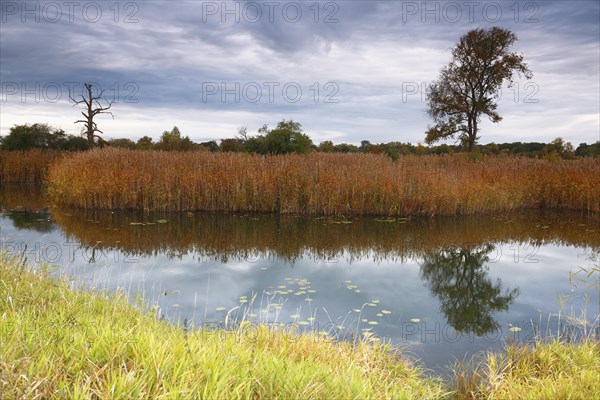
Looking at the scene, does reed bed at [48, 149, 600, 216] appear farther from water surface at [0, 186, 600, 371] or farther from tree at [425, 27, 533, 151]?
tree at [425, 27, 533, 151]

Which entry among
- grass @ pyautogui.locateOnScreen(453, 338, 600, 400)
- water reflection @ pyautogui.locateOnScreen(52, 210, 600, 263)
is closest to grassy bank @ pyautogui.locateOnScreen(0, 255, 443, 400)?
grass @ pyautogui.locateOnScreen(453, 338, 600, 400)

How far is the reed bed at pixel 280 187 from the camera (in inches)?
545

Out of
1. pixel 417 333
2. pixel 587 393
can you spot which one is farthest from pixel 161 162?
pixel 587 393

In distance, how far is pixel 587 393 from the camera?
3.36m

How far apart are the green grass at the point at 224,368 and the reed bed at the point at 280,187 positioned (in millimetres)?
9425

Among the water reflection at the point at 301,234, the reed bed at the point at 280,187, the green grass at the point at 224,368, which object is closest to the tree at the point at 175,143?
the reed bed at the point at 280,187

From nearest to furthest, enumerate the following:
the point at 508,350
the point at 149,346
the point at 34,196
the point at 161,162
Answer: the point at 149,346, the point at 508,350, the point at 161,162, the point at 34,196

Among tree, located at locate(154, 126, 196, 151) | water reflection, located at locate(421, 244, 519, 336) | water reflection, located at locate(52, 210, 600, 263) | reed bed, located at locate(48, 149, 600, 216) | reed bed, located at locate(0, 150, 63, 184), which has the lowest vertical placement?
water reflection, located at locate(421, 244, 519, 336)

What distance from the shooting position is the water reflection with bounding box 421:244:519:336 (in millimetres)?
5969

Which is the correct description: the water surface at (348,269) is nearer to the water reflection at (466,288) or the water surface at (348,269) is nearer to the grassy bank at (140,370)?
the water reflection at (466,288)

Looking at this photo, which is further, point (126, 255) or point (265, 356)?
point (126, 255)

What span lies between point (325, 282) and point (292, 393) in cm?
449

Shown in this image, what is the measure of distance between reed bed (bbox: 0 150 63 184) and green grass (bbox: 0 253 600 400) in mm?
22887

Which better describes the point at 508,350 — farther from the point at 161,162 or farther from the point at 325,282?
the point at 161,162
